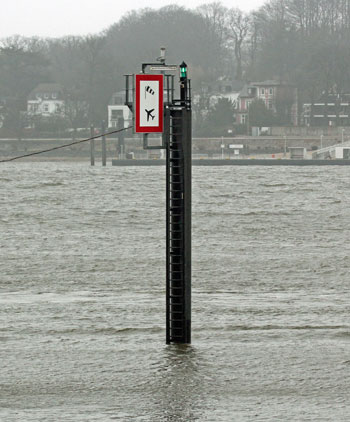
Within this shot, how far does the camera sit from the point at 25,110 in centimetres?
12850

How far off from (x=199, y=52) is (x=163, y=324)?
431ft

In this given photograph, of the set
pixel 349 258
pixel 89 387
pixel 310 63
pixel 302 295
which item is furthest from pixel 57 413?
pixel 310 63

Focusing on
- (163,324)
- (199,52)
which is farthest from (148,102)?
(199,52)

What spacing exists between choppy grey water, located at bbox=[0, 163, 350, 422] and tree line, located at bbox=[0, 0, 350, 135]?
94.7 meters

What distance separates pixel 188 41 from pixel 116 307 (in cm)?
12977

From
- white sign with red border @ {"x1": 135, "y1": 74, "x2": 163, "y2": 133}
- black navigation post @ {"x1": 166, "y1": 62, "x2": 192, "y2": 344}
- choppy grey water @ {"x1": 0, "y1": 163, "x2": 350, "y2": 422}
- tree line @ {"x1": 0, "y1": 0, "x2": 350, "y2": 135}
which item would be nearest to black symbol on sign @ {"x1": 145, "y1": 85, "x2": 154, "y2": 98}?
white sign with red border @ {"x1": 135, "y1": 74, "x2": 163, "y2": 133}

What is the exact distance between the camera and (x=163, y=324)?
13.9 metres

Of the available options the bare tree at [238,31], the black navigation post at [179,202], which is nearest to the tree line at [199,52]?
the bare tree at [238,31]

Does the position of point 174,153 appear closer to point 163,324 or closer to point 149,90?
point 149,90

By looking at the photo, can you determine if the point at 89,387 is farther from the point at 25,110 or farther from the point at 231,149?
the point at 25,110

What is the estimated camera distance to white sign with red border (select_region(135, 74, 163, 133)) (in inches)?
432

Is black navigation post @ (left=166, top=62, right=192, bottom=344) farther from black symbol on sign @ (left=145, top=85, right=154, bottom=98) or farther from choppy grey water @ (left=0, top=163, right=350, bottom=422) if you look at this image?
choppy grey water @ (left=0, top=163, right=350, bottom=422)

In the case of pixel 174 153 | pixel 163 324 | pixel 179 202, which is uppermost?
pixel 174 153

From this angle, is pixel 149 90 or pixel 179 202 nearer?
pixel 149 90
